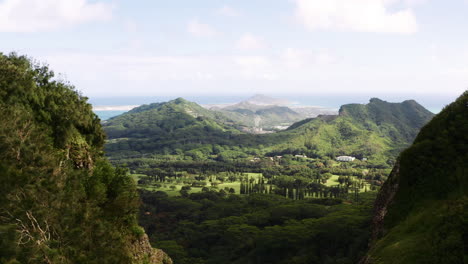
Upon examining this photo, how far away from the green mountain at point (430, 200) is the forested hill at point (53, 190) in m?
27.2

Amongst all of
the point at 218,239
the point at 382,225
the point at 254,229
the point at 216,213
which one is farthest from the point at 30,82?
the point at 216,213

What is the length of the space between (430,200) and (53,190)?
3642 centimetres

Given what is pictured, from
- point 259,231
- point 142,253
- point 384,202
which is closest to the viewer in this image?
point 384,202

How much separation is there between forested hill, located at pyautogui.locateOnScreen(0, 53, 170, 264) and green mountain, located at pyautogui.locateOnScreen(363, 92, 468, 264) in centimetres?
2722

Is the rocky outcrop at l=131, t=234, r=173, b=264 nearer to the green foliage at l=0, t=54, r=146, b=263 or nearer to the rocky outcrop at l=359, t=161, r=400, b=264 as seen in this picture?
the green foliage at l=0, t=54, r=146, b=263

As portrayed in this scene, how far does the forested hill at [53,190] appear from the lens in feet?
79.4

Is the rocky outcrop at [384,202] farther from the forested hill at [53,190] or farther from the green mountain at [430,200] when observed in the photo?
the forested hill at [53,190]

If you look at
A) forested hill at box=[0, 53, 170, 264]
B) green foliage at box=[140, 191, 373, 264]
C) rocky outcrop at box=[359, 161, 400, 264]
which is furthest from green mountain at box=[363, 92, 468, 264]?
green foliage at box=[140, 191, 373, 264]

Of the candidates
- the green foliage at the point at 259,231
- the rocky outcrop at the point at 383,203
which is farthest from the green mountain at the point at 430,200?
the green foliage at the point at 259,231

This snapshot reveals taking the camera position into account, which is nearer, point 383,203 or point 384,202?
point 384,202

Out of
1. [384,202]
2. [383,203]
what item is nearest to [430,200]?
[384,202]

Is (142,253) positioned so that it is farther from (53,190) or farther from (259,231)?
(259,231)

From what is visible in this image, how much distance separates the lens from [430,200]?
113ft

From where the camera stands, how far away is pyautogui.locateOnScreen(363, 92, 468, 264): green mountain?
2734 cm
